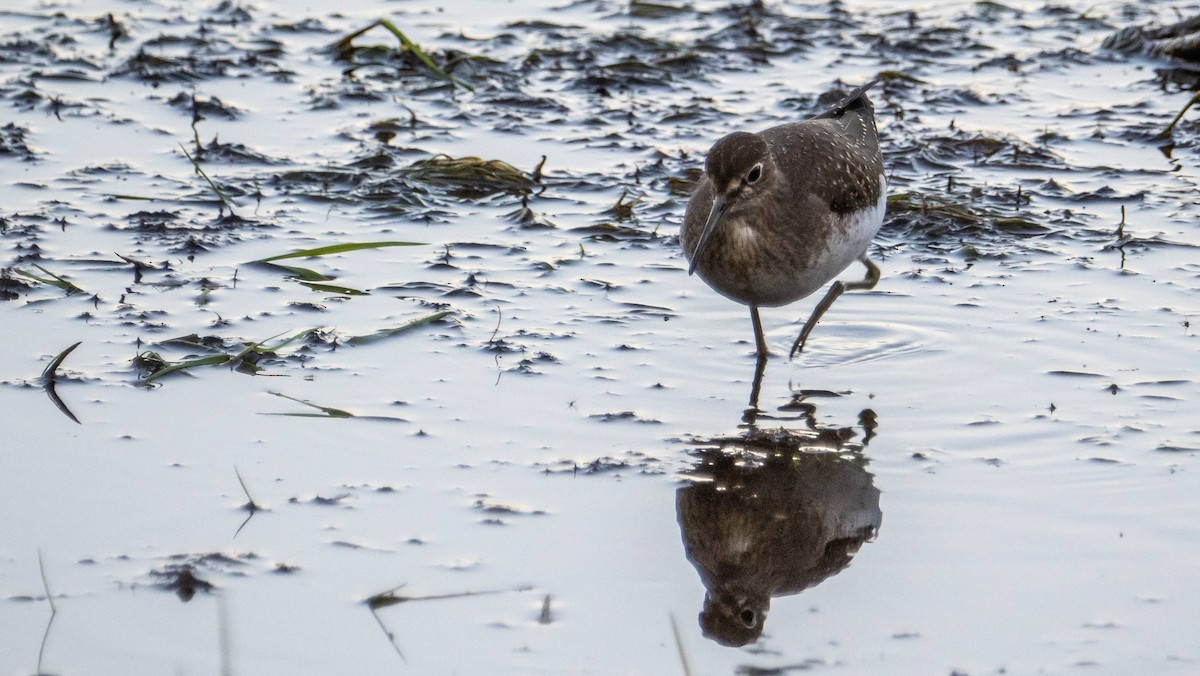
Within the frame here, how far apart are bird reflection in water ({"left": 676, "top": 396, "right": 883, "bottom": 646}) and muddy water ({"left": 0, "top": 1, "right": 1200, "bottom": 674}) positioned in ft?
0.05

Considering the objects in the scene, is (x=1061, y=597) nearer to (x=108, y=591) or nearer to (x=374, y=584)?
(x=374, y=584)

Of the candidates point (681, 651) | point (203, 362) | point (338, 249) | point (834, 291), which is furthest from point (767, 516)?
point (338, 249)

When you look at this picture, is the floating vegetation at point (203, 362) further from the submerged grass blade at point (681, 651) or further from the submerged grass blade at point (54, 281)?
the submerged grass blade at point (681, 651)

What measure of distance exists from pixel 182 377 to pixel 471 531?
1.64 meters

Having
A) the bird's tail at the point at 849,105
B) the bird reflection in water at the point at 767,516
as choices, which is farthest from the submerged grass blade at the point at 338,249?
the bird's tail at the point at 849,105

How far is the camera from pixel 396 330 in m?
5.85

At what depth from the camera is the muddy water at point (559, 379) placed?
3.92 m

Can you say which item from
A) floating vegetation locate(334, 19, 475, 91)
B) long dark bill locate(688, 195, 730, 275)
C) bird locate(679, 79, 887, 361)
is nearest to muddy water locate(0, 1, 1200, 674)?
floating vegetation locate(334, 19, 475, 91)

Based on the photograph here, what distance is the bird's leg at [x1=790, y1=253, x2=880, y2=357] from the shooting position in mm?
6031

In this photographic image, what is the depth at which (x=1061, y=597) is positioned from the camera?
Result: 4020 mm

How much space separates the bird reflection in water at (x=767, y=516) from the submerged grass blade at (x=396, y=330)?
148 centimetres

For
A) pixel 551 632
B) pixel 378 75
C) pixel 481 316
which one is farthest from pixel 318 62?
pixel 551 632

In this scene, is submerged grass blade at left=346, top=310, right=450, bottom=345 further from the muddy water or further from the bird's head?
the bird's head

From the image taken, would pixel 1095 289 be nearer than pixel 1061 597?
No
